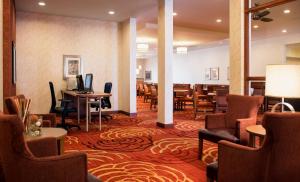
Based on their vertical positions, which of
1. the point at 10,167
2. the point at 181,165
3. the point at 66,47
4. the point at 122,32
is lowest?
the point at 181,165

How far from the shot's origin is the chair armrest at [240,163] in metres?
2.07

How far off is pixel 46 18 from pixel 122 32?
243 cm

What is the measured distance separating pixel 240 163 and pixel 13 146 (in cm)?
170

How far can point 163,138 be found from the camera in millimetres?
5316

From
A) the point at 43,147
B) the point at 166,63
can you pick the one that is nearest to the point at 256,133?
the point at 43,147

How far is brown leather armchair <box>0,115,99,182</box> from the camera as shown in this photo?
175 cm

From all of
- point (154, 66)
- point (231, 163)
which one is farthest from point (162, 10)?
point (154, 66)

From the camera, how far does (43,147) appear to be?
2.30m

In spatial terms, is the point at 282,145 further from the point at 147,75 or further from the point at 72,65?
the point at 147,75

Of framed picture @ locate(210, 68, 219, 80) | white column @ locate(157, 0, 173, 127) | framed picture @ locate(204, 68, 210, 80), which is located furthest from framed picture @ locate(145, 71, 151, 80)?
white column @ locate(157, 0, 173, 127)

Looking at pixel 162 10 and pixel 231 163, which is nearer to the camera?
pixel 231 163

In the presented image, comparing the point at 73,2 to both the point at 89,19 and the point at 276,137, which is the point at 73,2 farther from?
the point at 276,137

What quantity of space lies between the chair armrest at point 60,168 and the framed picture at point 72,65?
6.91 m

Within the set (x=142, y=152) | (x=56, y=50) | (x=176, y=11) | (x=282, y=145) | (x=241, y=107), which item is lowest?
(x=142, y=152)
